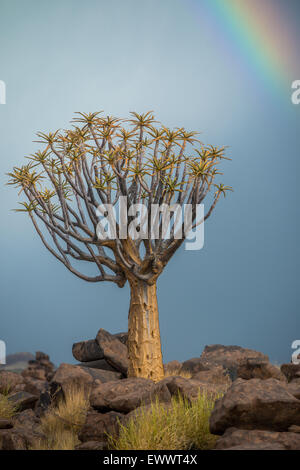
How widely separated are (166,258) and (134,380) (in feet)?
10.1

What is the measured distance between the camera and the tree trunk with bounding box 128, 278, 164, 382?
384 inches

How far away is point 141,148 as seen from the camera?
390 inches

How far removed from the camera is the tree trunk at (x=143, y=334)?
977 cm

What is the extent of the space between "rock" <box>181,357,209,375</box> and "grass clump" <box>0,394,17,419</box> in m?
4.12

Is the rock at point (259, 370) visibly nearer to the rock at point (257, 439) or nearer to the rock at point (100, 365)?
the rock at point (100, 365)

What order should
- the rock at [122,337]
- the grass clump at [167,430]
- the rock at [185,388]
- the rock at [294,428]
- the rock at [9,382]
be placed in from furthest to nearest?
1. the rock at [122,337]
2. the rock at [9,382]
3. the rock at [185,388]
4. the grass clump at [167,430]
5. the rock at [294,428]

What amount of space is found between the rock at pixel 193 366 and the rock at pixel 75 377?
2.22 m

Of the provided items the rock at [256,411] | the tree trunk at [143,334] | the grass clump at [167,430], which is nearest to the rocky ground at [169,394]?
the rock at [256,411]

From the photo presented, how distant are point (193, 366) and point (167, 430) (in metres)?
6.18

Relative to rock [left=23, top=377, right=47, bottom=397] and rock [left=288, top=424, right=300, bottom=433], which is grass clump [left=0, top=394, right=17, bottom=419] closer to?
rock [left=23, top=377, right=47, bottom=397]

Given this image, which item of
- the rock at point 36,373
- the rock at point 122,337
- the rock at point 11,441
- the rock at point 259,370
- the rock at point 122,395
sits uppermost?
the rock at point 122,337

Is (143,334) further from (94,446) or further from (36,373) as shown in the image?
(36,373)
